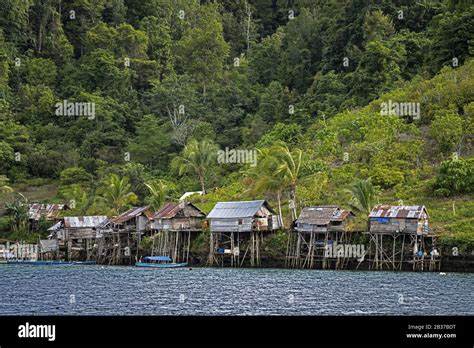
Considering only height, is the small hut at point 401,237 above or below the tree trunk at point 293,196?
below

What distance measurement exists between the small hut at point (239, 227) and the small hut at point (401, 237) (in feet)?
28.4

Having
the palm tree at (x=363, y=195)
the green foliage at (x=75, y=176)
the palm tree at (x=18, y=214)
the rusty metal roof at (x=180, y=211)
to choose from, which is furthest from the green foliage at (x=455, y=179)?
the green foliage at (x=75, y=176)

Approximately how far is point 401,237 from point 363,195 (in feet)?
16.4

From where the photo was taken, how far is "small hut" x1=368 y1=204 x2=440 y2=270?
154ft

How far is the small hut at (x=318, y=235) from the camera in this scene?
166ft

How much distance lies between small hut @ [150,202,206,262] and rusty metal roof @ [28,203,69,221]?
60.5 ft

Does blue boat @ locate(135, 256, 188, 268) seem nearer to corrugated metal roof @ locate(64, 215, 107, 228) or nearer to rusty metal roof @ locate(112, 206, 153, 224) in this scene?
rusty metal roof @ locate(112, 206, 153, 224)

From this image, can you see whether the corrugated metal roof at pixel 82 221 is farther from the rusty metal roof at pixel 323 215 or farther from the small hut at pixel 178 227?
the rusty metal roof at pixel 323 215


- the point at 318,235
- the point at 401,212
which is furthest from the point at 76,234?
the point at 401,212

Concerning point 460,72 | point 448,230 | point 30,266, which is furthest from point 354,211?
point 30,266

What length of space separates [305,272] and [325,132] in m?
22.8
